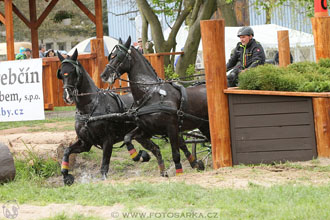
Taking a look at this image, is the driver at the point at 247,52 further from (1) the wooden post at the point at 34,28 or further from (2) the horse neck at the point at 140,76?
(1) the wooden post at the point at 34,28

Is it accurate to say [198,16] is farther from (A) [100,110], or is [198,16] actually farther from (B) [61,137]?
(A) [100,110]

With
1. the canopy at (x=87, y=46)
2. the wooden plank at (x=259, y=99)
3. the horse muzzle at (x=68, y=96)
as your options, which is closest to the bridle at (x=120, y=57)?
the horse muzzle at (x=68, y=96)

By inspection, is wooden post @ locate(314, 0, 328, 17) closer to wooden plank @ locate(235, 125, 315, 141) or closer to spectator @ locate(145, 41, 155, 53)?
wooden plank @ locate(235, 125, 315, 141)

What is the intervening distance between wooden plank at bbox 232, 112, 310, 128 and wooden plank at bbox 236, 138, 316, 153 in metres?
0.23

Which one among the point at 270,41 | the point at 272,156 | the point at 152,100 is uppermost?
the point at 270,41

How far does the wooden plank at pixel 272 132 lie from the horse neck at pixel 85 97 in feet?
7.78

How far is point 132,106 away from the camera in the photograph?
962 cm

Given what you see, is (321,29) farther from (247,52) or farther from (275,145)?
(275,145)

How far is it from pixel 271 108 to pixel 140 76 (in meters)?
2.08

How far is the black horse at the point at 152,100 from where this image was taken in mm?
9359

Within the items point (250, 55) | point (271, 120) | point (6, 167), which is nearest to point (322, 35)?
point (250, 55)

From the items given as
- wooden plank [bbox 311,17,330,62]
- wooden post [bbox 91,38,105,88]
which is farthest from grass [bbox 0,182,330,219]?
wooden post [bbox 91,38,105,88]

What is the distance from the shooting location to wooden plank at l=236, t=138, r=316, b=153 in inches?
342

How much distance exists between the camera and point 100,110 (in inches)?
385
